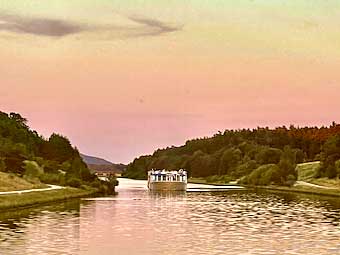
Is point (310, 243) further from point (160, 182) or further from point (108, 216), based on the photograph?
point (160, 182)

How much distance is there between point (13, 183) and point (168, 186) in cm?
7016

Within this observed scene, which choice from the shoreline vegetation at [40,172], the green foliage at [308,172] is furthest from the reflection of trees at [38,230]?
the green foliage at [308,172]

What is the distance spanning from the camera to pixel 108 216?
58.9 meters

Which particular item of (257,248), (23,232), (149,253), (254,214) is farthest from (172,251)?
(254,214)

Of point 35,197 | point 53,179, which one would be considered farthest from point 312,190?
point 35,197

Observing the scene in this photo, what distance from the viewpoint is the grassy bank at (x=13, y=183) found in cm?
8603

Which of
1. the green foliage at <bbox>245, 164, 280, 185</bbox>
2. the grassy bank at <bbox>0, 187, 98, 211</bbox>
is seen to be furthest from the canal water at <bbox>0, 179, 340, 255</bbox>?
the green foliage at <bbox>245, 164, 280, 185</bbox>

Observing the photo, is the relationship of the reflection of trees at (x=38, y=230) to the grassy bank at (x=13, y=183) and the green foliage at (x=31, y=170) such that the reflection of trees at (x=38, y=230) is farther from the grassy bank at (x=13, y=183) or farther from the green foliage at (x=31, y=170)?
the green foliage at (x=31, y=170)

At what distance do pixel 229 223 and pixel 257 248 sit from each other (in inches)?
662

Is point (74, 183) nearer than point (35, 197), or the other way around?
point (35, 197)

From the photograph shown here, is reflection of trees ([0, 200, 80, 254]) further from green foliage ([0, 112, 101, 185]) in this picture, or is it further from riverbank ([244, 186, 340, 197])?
riverbank ([244, 186, 340, 197])

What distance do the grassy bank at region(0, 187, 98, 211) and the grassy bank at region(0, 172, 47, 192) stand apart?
3186 mm

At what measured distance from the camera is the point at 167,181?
162875mm

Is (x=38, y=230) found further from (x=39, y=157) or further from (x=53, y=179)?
(x=39, y=157)
